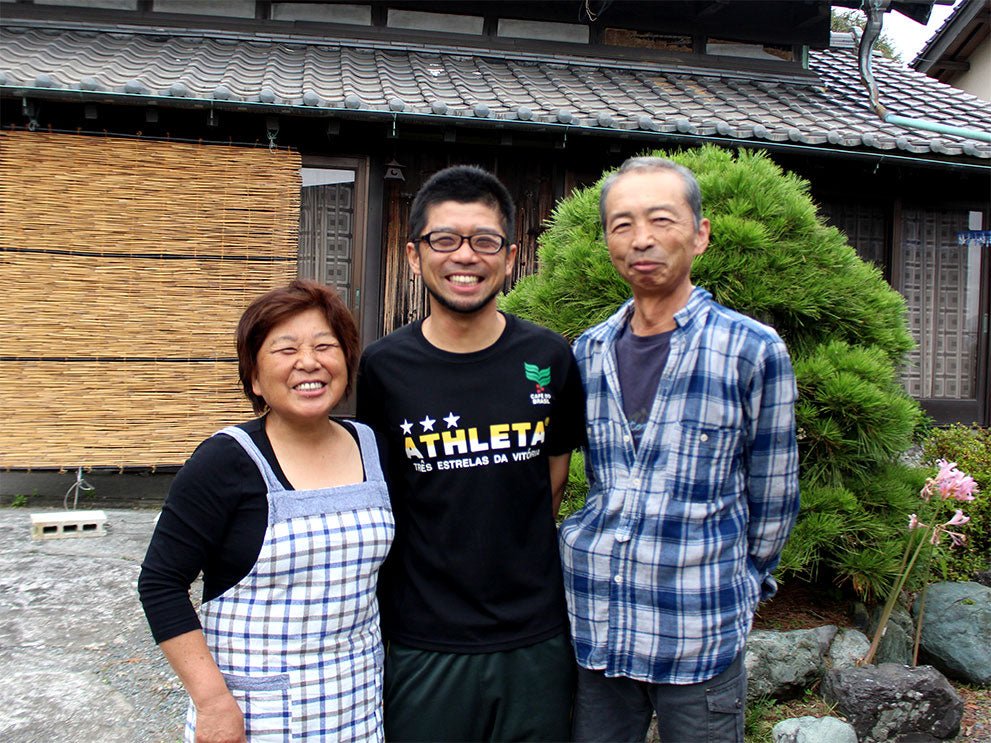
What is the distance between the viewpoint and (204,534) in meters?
1.74

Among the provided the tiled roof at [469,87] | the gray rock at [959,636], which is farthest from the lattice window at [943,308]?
the gray rock at [959,636]

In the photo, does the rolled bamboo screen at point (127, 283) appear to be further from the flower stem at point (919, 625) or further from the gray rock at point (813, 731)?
the flower stem at point (919, 625)

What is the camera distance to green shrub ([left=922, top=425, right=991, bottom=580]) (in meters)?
4.47

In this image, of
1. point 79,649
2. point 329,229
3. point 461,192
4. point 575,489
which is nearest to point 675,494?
point 461,192

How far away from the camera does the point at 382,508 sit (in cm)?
192

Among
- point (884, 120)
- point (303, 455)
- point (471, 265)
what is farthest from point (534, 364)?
point (884, 120)

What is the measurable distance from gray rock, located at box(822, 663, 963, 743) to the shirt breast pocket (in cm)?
183

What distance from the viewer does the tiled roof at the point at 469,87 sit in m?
5.78

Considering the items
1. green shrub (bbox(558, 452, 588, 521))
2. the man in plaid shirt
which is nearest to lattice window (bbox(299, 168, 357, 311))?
green shrub (bbox(558, 452, 588, 521))

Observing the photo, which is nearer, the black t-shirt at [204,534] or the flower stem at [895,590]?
the black t-shirt at [204,534]

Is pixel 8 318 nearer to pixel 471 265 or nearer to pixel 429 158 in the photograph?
pixel 429 158

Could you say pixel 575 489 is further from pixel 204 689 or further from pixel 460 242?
pixel 204 689

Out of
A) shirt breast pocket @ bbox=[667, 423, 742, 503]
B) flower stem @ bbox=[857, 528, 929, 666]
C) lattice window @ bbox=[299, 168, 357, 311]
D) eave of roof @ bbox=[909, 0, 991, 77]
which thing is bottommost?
flower stem @ bbox=[857, 528, 929, 666]

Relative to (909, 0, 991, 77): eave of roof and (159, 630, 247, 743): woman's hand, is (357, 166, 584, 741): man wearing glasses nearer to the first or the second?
(159, 630, 247, 743): woman's hand
